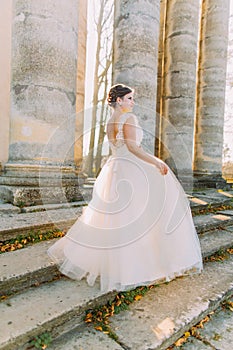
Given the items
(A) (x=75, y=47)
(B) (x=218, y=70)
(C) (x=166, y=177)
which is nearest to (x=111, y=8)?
(B) (x=218, y=70)

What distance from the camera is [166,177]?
237cm

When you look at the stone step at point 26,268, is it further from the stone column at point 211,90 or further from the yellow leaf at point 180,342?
the stone column at point 211,90

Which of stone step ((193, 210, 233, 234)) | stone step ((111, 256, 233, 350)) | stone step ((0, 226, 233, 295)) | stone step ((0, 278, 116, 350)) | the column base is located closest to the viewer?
stone step ((0, 278, 116, 350))

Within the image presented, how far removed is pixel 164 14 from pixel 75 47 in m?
5.18

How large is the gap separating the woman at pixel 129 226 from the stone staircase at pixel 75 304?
0.12 meters

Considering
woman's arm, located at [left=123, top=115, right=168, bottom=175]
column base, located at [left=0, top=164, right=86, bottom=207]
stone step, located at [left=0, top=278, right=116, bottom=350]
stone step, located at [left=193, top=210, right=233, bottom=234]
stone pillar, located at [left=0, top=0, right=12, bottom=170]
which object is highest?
stone pillar, located at [left=0, top=0, right=12, bottom=170]

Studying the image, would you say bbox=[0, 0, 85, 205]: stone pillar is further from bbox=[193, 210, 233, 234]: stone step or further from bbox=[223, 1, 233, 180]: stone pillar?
bbox=[223, 1, 233, 180]: stone pillar

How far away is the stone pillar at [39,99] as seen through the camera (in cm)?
321

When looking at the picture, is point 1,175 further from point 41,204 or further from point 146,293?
point 146,293

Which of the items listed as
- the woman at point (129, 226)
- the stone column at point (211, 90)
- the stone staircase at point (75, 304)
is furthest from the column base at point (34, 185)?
the stone column at point (211, 90)

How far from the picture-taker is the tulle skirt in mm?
1937

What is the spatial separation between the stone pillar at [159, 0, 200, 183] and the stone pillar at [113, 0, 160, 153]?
225 centimetres

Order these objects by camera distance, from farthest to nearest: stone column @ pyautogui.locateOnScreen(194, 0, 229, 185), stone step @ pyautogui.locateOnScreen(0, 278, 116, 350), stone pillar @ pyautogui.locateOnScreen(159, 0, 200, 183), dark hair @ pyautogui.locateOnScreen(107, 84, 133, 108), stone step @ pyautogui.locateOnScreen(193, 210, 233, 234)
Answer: stone column @ pyautogui.locateOnScreen(194, 0, 229, 185)
stone pillar @ pyautogui.locateOnScreen(159, 0, 200, 183)
stone step @ pyautogui.locateOnScreen(193, 210, 233, 234)
dark hair @ pyautogui.locateOnScreen(107, 84, 133, 108)
stone step @ pyautogui.locateOnScreen(0, 278, 116, 350)

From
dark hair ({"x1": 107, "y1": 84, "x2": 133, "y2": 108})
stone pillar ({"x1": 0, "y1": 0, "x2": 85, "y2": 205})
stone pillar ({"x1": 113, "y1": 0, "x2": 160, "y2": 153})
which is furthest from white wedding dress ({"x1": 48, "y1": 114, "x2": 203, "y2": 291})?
stone pillar ({"x1": 113, "y1": 0, "x2": 160, "y2": 153})
